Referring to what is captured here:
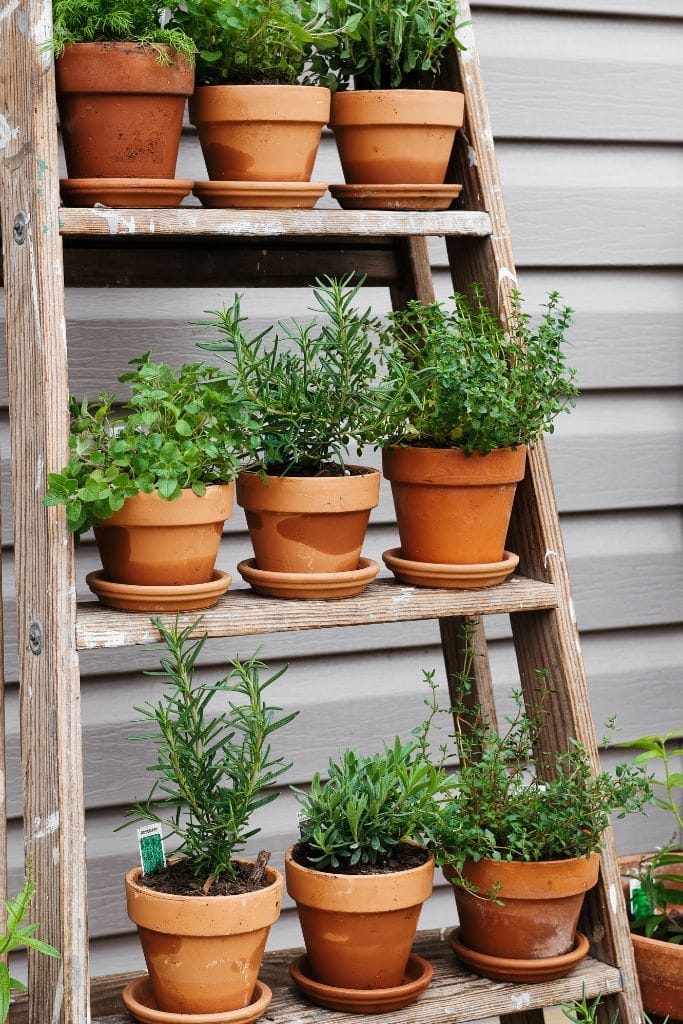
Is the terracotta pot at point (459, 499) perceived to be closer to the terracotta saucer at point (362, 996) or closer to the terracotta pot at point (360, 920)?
the terracotta pot at point (360, 920)

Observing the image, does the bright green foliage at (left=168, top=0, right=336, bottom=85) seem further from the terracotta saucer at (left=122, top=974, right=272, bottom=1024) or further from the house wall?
the terracotta saucer at (left=122, top=974, right=272, bottom=1024)

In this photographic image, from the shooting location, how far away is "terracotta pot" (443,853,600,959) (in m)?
1.65

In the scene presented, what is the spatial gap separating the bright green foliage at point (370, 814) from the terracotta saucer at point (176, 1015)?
0.60ft

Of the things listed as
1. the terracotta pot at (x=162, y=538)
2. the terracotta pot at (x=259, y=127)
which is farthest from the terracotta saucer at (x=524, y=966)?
the terracotta pot at (x=259, y=127)

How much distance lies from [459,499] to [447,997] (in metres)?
0.66

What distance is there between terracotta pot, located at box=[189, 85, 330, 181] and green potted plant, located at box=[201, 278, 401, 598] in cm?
18

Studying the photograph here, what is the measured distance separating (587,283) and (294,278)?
0.81m

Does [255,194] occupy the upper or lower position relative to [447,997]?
upper

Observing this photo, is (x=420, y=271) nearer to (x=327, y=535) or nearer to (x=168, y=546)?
(x=327, y=535)

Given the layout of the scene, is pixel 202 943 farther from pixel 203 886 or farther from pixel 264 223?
pixel 264 223

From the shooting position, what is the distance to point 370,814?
166cm

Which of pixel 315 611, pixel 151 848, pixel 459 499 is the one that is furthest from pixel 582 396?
pixel 151 848

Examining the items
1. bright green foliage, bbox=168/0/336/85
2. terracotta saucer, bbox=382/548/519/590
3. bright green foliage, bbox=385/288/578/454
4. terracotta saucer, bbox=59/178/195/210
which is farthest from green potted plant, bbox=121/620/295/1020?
bright green foliage, bbox=168/0/336/85

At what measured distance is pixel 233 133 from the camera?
164 centimetres
